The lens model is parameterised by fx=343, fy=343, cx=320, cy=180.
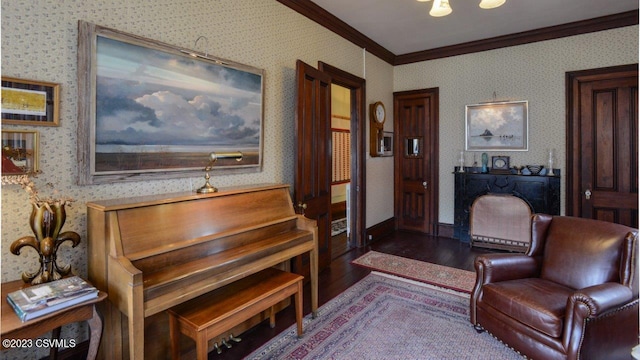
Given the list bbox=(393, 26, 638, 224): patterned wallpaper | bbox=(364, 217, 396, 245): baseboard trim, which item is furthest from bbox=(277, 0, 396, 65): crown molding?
bbox=(364, 217, 396, 245): baseboard trim

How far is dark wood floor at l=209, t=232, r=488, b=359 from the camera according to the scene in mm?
2529

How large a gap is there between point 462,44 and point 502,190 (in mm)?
2275

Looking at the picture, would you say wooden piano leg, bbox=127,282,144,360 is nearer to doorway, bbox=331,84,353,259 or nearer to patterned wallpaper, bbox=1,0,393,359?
patterned wallpaper, bbox=1,0,393,359

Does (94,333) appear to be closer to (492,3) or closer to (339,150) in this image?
(492,3)

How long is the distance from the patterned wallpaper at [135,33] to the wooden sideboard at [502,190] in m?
2.90

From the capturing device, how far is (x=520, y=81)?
489cm

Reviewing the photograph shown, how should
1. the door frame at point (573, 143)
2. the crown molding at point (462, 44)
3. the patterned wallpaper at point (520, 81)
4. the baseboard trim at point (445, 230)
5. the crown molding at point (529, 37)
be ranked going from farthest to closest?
the baseboard trim at point (445, 230) < the door frame at point (573, 143) < the patterned wallpaper at point (520, 81) < the crown molding at point (529, 37) < the crown molding at point (462, 44)

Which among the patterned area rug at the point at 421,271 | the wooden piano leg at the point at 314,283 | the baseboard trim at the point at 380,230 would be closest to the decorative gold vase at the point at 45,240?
the wooden piano leg at the point at 314,283

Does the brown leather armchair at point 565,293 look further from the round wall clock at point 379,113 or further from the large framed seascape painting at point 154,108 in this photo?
the round wall clock at point 379,113

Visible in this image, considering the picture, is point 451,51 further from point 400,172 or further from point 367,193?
point 367,193

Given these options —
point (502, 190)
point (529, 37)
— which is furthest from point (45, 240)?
point (529, 37)

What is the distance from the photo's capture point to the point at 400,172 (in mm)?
5938

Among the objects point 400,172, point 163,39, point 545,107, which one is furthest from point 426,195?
point 163,39

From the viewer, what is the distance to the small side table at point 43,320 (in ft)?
4.61
